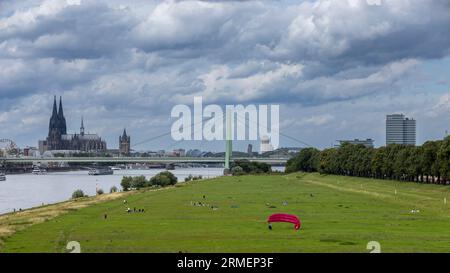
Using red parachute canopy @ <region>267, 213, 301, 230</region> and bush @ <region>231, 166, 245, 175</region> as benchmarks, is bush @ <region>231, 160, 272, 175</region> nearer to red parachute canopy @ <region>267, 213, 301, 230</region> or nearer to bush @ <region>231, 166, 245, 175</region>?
bush @ <region>231, 166, 245, 175</region>

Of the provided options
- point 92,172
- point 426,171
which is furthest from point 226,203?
point 92,172

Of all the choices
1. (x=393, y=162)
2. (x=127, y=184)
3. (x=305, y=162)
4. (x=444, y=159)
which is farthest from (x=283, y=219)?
(x=305, y=162)

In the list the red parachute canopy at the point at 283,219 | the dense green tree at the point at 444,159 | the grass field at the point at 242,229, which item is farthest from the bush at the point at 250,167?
the red parachute canopy at the point at 283,219

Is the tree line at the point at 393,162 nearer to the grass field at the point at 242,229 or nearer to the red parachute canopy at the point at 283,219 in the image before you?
the grass field at the point at 242,229

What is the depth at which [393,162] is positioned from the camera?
80875 millimetres

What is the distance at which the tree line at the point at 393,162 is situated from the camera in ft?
216

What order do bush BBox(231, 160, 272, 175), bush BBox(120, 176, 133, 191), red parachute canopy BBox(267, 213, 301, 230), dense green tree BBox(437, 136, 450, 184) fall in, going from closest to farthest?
red parachute canopy BBox(267, 213, 301, 230), dense green tree BBox(437, 136, 450, 184), bush BBox(120, 176, 133, 191), bush BBox(231, 160, 272, 175)

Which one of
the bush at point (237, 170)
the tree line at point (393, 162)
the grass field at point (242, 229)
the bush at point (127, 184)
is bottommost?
the grass field at point (242, 229)

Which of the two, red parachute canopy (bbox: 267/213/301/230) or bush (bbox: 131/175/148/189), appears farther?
bush (bbox: 131/175/148/189)

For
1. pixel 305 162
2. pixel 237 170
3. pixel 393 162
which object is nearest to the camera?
pixel 393 162

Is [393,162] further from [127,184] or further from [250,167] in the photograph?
[250,167]

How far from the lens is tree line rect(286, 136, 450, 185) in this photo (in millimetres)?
65875

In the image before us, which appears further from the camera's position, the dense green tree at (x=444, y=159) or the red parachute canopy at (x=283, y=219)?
the dense green tree at (x=444, y=159)

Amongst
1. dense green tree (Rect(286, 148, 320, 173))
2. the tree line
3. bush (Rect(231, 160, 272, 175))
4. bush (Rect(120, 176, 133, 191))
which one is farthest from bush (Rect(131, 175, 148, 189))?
bush (Rect(231, 160, 272, 175))
